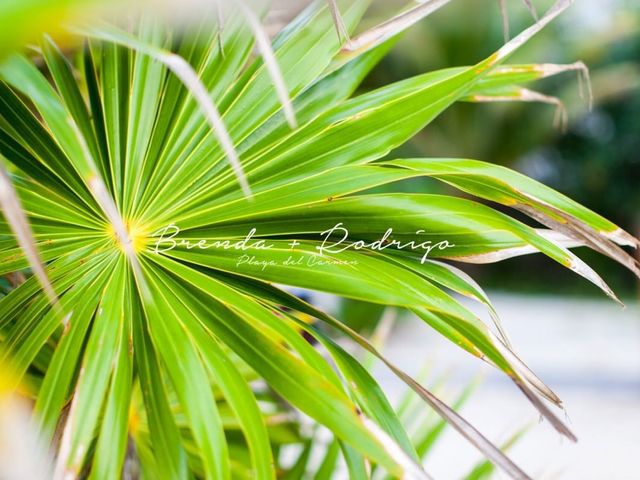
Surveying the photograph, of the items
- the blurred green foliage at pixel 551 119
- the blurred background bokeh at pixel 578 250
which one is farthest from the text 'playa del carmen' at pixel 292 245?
the blurred green foliage at pixel 551 119

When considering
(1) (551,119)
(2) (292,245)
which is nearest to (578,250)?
(1) (551,119)

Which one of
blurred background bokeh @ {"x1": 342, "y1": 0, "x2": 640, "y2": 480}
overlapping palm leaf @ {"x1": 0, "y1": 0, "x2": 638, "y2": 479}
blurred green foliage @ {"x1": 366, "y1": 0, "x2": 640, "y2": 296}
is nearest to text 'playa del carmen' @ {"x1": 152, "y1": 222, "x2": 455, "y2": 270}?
overlapping palm leaf @ {"x1": 0, "y1": 0, "x2": 638, "y2": 479}

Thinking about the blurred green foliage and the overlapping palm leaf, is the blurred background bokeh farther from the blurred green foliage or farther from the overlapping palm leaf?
the overlapping palm leaf

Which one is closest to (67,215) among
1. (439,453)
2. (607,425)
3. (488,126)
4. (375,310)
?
(375,310)

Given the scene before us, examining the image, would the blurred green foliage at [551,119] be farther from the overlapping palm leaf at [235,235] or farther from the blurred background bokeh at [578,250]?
the overlapping palm leaf at [235,235]

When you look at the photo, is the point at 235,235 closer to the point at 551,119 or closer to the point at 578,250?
the point at 551,119

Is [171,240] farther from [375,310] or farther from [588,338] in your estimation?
[588,338]

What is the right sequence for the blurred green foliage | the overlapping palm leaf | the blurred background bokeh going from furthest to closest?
the blurred green foliage, the blurred background bokeh, the overlapping palm leaf

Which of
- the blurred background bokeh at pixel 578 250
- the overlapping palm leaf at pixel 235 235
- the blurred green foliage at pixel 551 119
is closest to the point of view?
the overlapping palm leaf at pixel 235 235
